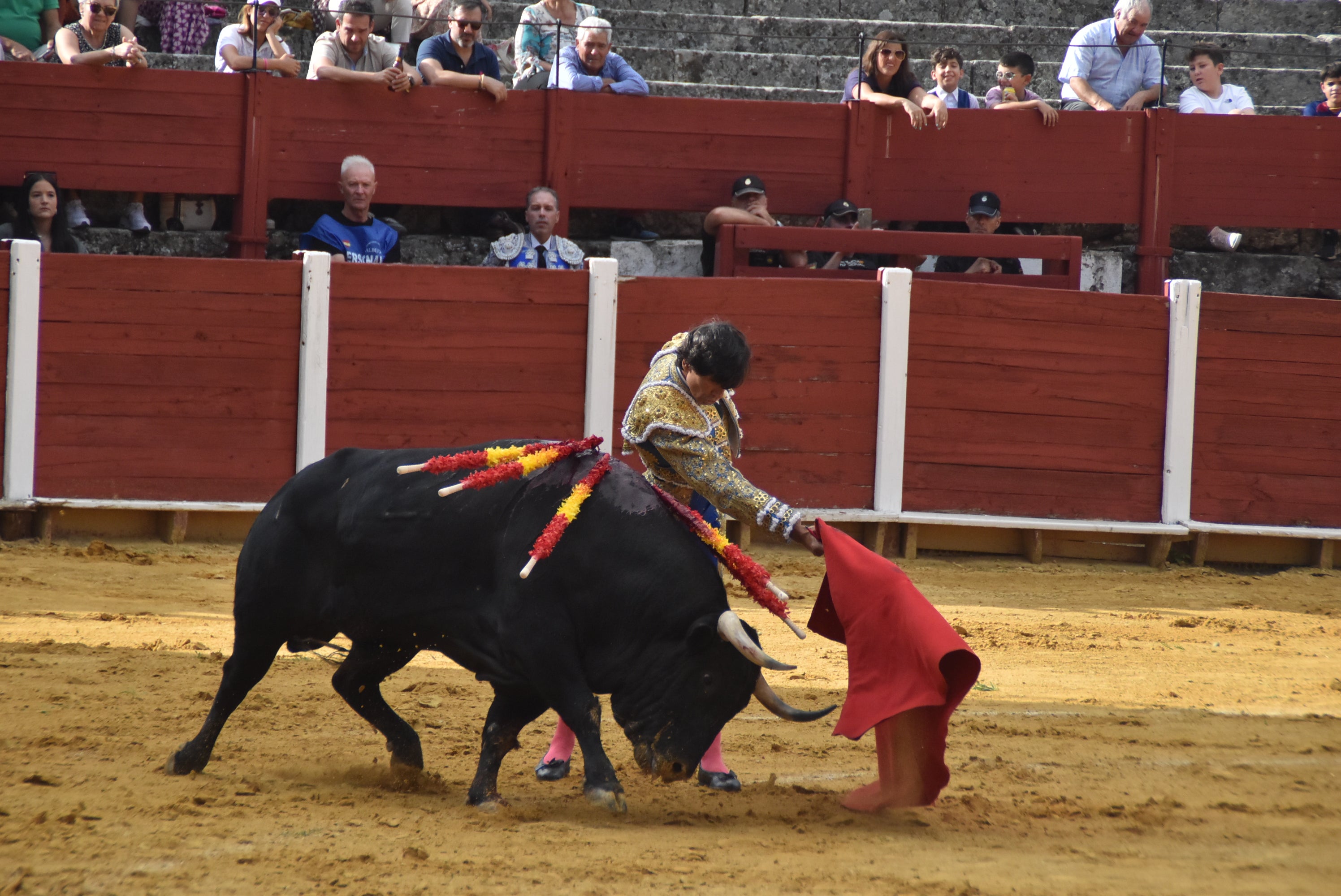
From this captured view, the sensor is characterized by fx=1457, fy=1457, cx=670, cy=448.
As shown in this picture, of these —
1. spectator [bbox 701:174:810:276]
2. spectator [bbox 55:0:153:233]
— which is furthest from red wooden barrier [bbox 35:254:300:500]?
spectator [bbox 701:174:810:276]

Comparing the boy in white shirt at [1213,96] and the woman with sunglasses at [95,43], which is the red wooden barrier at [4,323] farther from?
the boy in white shirt at [1213,96]

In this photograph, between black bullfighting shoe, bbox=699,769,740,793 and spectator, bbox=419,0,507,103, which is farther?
spectator, bbox=419,0,507,103

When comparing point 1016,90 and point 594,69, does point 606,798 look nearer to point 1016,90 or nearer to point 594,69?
point 594,69

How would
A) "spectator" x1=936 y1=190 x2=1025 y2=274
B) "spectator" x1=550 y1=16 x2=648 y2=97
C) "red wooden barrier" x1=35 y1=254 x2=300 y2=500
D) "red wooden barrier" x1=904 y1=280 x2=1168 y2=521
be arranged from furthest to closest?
"spectator" x1=550 y1=16 x2=648 y2=97 → "spectator" x1=936 y1=190 x2=1025 y2=274 → "red wooden barrier" x1=904 y1=280 x2=1168 y2=521 → "red wooden barrier" x1=35 y1=254 x2=300 y2=500

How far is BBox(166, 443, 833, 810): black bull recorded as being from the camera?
3168mm

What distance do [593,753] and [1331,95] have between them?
7715mm

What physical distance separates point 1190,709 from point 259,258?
516cm

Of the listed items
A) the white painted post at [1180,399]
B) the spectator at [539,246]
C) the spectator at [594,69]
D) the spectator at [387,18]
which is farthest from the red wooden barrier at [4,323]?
the white painted post at [1180,399]

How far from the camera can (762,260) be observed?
7906mm

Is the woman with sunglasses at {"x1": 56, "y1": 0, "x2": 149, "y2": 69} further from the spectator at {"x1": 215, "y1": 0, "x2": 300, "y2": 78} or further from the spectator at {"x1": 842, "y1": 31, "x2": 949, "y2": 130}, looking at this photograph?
the spectator at {"x1": 842, "y1": 31, "x2": 949, "y2": 130}

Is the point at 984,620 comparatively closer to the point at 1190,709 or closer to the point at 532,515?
the point at 1190,709

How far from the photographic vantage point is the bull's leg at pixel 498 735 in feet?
10.6

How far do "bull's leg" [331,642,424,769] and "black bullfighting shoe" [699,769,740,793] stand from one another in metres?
0.68

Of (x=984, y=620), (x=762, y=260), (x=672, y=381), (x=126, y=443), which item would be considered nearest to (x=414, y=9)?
(x=762, y=260)
